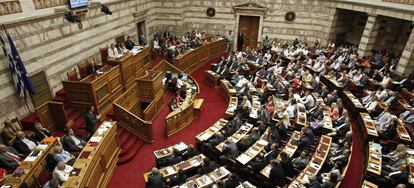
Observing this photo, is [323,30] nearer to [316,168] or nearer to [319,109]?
[319,109]

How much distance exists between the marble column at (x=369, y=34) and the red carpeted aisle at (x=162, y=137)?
984 cm

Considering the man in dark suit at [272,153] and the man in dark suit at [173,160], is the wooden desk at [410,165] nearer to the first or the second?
the man in dark suit at [272,153]

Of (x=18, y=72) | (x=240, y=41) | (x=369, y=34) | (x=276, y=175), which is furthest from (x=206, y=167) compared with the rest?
(x=240, y=41)

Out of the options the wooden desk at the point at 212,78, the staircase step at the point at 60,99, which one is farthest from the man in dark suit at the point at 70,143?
the wooden desk at the point at 212,78

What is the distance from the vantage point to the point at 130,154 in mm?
9906

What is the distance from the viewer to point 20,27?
904 cm

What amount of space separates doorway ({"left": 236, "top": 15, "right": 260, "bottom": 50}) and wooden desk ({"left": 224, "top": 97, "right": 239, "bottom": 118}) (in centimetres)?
979

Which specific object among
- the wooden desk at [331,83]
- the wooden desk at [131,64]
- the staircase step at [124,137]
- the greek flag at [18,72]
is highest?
the greek flag at [18,72]

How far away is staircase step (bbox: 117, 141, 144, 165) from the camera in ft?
31.3

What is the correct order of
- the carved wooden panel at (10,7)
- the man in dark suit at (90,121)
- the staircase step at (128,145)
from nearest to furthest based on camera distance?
the carved wooden panel at (10,7), the man in dark suit at (90,121), the staircase step at (128,145)

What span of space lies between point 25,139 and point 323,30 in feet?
62.1

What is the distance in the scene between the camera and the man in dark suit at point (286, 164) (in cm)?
800

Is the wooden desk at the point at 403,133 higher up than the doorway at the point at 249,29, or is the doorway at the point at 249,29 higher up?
the doorway at the point at 249,29

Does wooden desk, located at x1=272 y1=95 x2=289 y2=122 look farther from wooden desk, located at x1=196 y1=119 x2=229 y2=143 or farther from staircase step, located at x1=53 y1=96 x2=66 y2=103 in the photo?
staircase step, located at x1=53 y1=96 x2=66 y2=103
